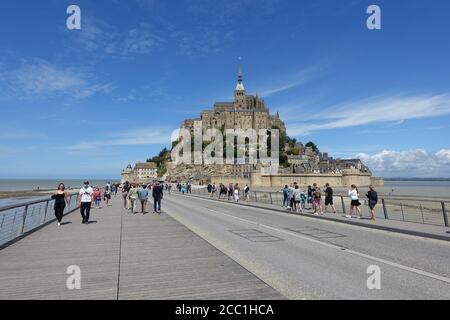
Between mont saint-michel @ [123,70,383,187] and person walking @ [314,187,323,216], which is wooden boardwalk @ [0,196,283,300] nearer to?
person walking @ [314,187,323,216]

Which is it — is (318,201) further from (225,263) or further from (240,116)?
(240,116)

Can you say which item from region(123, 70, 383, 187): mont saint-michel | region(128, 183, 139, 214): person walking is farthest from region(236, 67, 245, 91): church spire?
region(128, 183, 139, 214): person walking

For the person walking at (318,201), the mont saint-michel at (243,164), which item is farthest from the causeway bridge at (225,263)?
the mont saint-michel at (243,164)

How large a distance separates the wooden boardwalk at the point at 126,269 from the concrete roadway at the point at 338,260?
0.52 m

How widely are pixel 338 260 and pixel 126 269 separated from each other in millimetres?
4411

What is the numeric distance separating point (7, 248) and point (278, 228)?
8892 millimetres

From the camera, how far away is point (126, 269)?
7.07 meters

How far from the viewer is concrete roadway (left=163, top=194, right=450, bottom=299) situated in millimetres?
5680

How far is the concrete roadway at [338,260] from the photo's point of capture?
224 inches

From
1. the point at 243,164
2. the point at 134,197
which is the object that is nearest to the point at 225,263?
the point at 134,197

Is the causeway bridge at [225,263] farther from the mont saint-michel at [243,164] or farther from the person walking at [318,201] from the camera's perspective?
the mont saint-michel at [243,164]

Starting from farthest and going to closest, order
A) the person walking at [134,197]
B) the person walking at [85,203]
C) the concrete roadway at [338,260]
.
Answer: the person walking at [134,197] → the person walking at [85,203] → the concrete roadway at [338,260]
